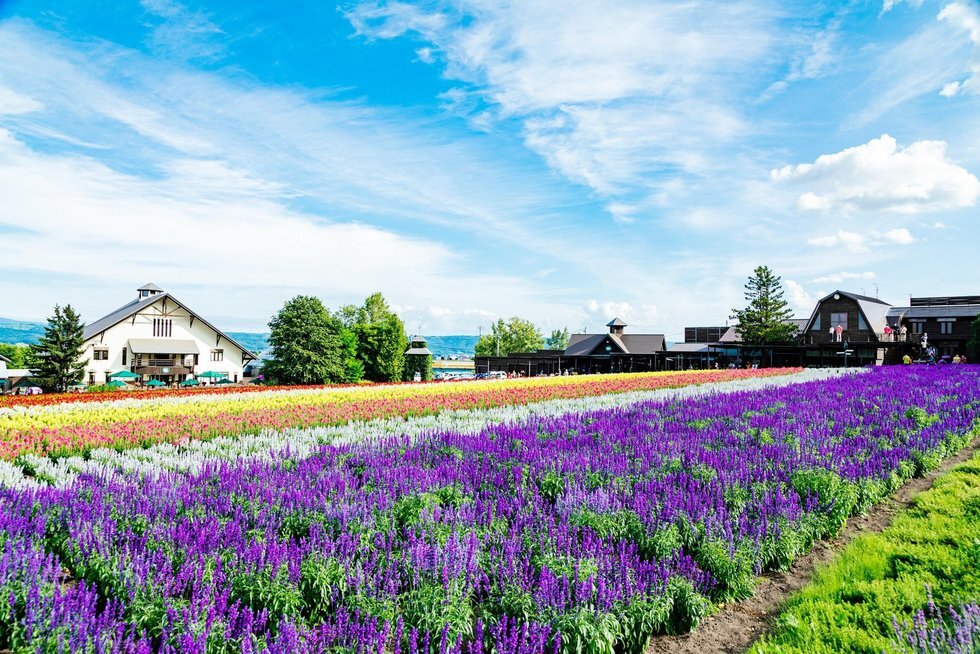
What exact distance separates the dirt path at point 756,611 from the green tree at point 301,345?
3923cm

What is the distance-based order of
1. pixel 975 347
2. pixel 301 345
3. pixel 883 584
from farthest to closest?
pixel 975 347 < pixel 301 345 < pixel 883 584

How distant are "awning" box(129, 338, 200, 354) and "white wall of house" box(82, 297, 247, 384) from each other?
17.6 inches

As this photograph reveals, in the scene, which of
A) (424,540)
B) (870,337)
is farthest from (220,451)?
(870,337)

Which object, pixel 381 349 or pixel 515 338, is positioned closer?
pixel 381 349

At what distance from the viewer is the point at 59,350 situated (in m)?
34.8

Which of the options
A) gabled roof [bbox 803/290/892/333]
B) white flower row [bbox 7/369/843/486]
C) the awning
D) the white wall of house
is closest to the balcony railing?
the white wall of house

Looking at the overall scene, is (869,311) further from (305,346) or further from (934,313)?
(305,346)

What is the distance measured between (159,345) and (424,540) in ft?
167

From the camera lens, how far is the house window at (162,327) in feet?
158

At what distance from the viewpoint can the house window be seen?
48.2 metres

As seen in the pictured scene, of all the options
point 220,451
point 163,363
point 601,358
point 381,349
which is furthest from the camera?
point 601,358

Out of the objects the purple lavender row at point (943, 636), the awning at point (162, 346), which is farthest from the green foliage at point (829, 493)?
the awning at point (162, 346)

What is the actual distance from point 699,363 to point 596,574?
61207 mm

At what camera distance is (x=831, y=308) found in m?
63.1
